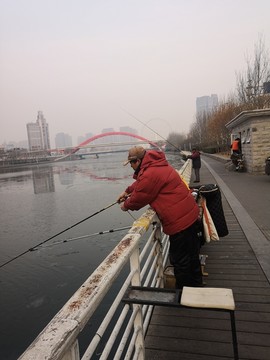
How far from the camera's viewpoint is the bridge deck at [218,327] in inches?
92.9

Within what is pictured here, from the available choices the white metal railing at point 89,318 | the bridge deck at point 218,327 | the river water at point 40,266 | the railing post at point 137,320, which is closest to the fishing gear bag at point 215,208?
the bridge deck at point 218,327

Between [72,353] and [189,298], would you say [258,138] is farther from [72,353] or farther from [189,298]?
[72,353]

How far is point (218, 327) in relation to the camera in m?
2.65

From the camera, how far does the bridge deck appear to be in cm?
236

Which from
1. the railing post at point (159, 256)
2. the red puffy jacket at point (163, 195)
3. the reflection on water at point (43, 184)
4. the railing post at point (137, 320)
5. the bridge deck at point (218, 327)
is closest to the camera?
the railing post at point (137, 320)

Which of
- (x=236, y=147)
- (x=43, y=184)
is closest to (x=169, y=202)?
(x=236, y=147)

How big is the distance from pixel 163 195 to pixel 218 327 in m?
1.24

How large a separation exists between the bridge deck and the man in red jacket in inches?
14.9

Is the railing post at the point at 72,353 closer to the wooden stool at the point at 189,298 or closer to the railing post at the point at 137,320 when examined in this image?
the wooden stool at the point at 189,298

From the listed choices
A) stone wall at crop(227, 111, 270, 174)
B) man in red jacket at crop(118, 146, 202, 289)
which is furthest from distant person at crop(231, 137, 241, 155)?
man in red jacket at crop(118, 146, 202, 289)

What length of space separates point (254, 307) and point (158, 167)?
64.9 inches

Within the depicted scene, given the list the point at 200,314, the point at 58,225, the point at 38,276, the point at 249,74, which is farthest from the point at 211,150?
the point at 200,314

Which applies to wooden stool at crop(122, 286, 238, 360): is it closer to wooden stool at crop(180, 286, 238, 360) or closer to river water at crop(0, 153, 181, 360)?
wooden stool at crop(180, 286, 238, 360)

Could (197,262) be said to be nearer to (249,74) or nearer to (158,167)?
(158,167)
